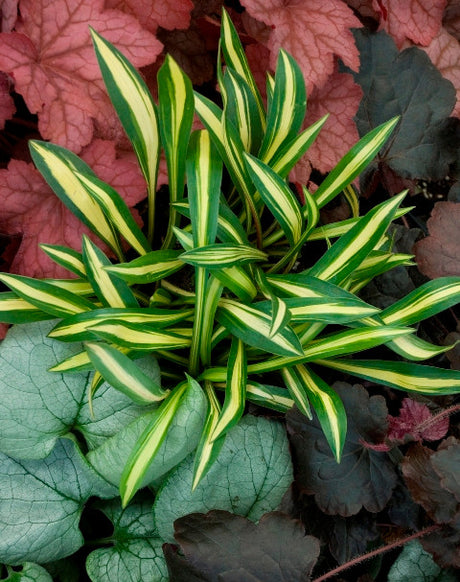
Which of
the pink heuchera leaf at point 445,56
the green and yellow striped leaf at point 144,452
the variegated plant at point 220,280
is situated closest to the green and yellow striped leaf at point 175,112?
the variegated plant at point 220,280

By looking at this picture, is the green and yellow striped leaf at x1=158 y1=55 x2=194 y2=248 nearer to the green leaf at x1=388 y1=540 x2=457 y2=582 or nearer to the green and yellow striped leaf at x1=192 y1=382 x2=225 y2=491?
the green and yellow striped leaf at x1=192 y1=382 x2=225 y2=491

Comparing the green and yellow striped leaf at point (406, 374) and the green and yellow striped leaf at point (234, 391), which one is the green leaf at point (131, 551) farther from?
the green and yellow striped leaf at point (406, 374)

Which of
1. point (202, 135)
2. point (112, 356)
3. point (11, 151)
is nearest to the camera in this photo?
point (112, 356)

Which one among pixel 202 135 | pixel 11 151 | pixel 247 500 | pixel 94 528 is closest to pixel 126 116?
pixel 202 135

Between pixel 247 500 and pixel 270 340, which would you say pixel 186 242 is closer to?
pixel 270 340

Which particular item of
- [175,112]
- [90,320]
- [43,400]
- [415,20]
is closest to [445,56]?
[415,20]

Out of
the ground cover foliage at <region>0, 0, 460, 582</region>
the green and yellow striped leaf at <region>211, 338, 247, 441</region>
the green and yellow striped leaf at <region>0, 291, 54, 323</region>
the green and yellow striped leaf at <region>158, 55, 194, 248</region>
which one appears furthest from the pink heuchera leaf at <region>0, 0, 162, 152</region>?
the green and yellow striped leaf at <region>211, 338, 247, 441</region>

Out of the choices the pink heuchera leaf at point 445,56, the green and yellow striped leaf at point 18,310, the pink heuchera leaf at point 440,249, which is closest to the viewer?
the green and yellow striped leaf at point 18,310

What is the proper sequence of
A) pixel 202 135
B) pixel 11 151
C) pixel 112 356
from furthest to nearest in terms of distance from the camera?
pixel 11 151 → pixel 202 135 → pixel 112 356
